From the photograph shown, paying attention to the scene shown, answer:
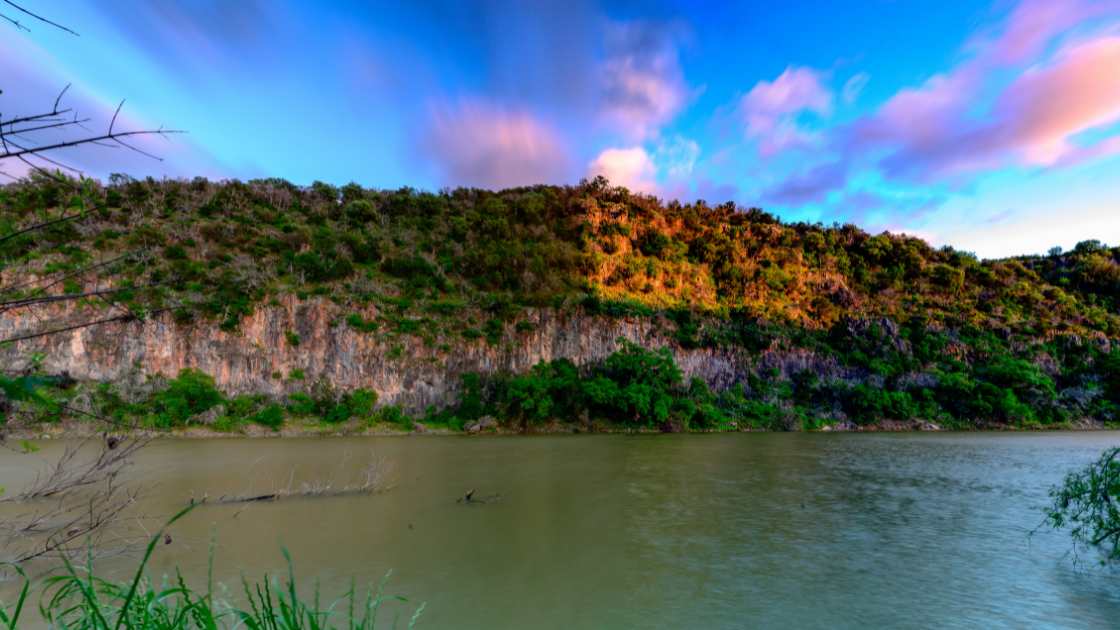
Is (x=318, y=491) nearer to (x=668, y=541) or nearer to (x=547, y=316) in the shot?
(x=668, y=541)

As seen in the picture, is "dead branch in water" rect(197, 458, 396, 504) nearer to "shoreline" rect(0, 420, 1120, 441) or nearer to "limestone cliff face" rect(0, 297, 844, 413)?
"shoreline" rect(0, 420, 1120, 441)

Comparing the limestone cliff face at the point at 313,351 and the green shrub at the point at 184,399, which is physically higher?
the limestone cliff face at the point at 313,351

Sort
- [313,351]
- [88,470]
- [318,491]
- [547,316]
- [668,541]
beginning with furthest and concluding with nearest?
[547,316]
[313,351]
[318,491]
[668,541]
[88,470]

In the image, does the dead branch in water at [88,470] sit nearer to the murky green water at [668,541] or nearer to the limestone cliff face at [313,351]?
the murky green water at [668,541]

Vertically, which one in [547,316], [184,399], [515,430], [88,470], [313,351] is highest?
[547,316]

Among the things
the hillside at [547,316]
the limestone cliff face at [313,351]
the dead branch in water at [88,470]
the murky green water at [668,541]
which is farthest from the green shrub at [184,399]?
the dead branch in water at [88,470]

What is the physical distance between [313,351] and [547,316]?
15.7 meters

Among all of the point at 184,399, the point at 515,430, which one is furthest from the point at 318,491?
the point at 184,399

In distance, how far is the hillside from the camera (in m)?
32.5

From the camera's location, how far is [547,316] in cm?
3866

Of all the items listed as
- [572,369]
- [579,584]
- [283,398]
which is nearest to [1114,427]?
[572,369]

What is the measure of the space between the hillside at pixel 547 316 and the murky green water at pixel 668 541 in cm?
1374

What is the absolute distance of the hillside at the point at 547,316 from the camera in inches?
1278

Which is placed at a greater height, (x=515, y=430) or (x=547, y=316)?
(x=547, y=316)
